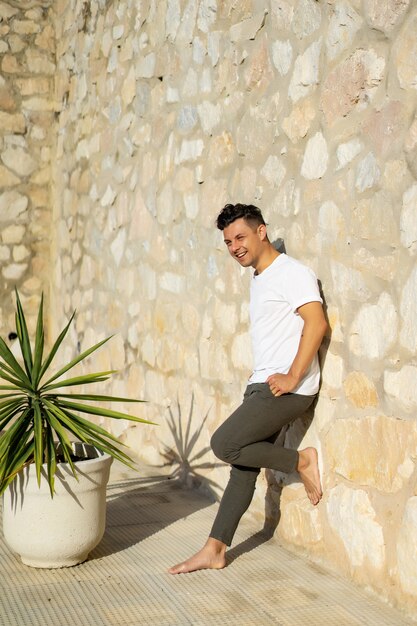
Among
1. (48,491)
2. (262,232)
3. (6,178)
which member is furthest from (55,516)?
(6,178)

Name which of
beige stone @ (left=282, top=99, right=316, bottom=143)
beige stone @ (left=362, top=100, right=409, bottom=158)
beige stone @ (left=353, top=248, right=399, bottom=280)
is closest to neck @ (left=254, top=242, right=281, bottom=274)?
beige stone @ (left=353, top=248, right=399, bottom=280)

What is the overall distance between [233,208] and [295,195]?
12.0 inches

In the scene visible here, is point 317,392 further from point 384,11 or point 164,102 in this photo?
point 164,102

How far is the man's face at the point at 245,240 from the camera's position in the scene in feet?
11.0

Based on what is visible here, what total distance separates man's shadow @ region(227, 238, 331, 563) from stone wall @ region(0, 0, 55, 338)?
3545mm

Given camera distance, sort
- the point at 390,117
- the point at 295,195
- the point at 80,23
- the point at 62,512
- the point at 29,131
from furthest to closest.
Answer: the point at 29,131, the point at 80,23, the point at 295,195, the point at 62,512, the point at 390,117

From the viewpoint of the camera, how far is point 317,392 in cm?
335

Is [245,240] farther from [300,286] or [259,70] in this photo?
[259,70]

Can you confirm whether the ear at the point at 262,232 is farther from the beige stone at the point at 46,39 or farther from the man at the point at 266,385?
the beige stone at the point at 46,39

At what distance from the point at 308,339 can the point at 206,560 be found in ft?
2.94

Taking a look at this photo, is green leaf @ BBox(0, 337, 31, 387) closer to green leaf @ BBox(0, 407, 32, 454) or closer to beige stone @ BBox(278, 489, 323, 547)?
green leaf @ BBox(0, 407, 32, 454)

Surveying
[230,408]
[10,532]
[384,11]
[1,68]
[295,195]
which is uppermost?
[1,68]

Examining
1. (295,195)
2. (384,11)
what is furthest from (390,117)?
(295,195)

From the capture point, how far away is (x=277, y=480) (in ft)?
12.1
